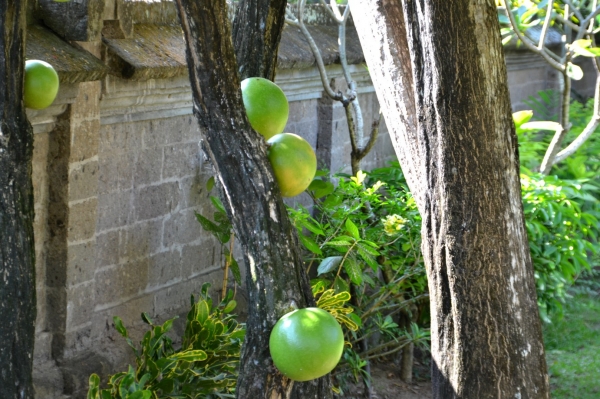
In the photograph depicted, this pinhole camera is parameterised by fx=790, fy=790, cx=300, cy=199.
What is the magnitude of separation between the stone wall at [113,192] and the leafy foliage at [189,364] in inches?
14.0

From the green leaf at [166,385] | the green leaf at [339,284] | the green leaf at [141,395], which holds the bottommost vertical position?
the green leaf at [166,385]

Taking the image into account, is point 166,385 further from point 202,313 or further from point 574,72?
point 574,72

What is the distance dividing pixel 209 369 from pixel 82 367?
62 cm

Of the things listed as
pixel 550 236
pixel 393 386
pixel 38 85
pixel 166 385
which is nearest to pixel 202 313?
pixel 166 385

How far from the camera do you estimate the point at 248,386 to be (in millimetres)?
1754

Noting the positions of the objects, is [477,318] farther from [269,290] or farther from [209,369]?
[209,369]

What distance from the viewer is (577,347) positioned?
5.83m

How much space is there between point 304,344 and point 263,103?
59 cm

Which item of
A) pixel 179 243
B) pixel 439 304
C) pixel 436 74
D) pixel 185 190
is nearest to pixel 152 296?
pixel 179 243

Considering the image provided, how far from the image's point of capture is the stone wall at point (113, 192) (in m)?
3.54

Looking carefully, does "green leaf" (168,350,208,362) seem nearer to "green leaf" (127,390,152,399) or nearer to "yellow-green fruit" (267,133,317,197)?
"green leaf" (127,390,152,399)

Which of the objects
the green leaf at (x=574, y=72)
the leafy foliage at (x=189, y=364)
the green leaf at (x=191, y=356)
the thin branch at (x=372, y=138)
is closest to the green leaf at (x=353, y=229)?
the leafy foliage at (x=189, y=364)

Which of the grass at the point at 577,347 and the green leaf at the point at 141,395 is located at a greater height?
the green leaf at the point at 141,395

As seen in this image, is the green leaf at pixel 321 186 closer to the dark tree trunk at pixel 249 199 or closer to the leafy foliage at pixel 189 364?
the leafy foliage at pixel 189 364
